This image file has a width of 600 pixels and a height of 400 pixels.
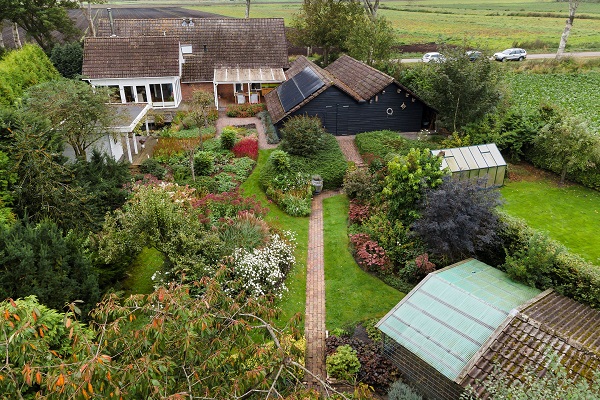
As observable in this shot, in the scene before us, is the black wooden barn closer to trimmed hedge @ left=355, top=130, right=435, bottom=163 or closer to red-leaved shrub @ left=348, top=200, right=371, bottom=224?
trimmed hedge @ left=355, top=130, right=435, bottom=163

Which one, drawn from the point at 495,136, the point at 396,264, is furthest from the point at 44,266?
the point at 495,136

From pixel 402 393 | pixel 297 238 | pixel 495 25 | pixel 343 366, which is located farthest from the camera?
pixel 495 25

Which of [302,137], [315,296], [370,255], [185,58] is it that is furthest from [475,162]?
[185,58]

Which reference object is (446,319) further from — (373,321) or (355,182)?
(355,182)

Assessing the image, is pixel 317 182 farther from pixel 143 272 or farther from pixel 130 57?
pixel 130 57

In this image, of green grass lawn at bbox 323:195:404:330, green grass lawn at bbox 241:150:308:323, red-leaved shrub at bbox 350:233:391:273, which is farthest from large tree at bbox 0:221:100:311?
red-leaved shrub at bbox 350:233:391:273

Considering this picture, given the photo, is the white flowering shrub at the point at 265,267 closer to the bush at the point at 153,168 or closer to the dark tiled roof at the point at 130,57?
the bush at the point at 153,168
